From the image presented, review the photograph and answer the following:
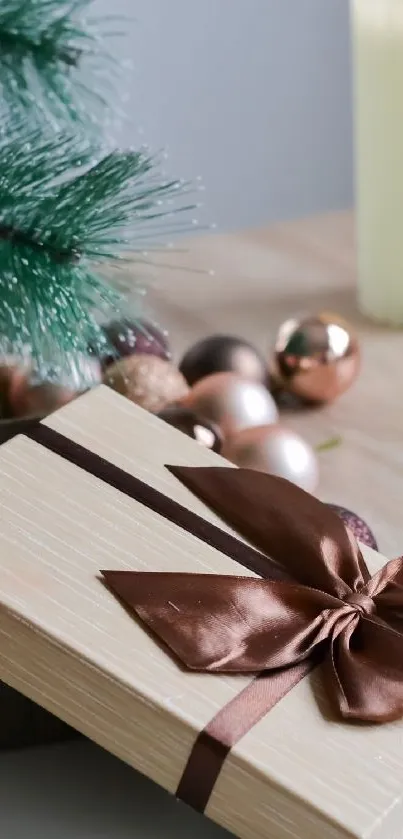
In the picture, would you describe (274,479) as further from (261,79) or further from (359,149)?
(261,79)

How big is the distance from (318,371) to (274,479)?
19cm

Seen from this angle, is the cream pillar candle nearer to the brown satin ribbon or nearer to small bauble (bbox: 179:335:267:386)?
small bauble (bbox: 179:335:267:386)

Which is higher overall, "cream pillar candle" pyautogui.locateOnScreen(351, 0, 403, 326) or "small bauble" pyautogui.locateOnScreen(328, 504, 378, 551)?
"cream pillar candle" pyautogui.locateOnScreen(351, 0, 403, 326)

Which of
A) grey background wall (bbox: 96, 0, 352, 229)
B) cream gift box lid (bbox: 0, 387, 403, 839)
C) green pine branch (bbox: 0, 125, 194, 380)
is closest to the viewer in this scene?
cream gift box lid (bbox: 0, 387, 403, 839)

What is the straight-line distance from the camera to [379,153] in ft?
2.55

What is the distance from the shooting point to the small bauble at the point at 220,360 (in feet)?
2.36

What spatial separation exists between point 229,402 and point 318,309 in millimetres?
209

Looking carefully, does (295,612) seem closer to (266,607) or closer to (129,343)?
(266,607)

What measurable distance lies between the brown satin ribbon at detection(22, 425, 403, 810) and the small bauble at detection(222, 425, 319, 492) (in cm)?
9

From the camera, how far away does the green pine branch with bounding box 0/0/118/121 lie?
0.64 metres

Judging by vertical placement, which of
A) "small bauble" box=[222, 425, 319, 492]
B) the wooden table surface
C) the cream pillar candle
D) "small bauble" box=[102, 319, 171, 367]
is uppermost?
the cream pillar candle

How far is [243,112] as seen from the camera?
106 centimetres

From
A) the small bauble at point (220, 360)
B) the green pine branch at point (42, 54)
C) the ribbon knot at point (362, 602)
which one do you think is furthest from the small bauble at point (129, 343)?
the ribbon knot at point (362, 602)

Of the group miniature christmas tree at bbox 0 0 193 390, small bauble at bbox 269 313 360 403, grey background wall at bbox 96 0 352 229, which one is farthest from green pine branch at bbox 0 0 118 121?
grey background wall at bbox 96 0 352 229
